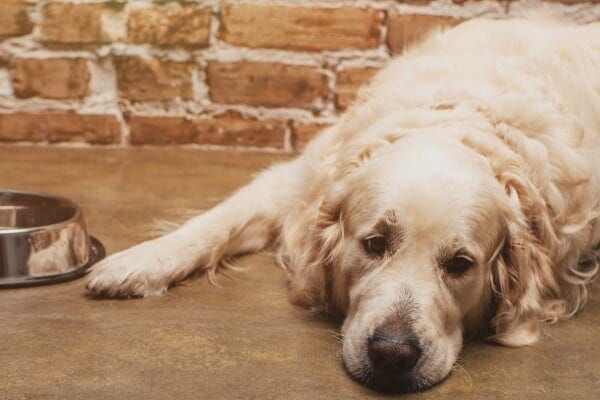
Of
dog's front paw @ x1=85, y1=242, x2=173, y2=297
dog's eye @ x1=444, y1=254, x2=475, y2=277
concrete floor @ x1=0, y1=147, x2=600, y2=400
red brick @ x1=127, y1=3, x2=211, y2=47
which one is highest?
red brick @ x1=127, y1=3, x2=211, y2=47

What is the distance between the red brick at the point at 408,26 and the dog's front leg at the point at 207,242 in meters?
0.86

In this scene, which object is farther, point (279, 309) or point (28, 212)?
point (28, 212)

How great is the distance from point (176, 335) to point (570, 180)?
892 mm

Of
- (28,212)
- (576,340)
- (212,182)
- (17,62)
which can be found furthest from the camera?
(17,62)

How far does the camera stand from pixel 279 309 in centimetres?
165

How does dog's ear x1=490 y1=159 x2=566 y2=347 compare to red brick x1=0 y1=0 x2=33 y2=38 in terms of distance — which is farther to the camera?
red brick x1=0 y1=0 x2=33 y2=38

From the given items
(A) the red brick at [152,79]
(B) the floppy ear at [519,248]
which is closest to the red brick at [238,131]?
(A) the red brick at [152,79]

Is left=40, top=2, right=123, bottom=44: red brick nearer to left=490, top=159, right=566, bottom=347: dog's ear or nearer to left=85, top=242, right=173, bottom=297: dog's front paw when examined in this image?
left=85, top=242, right=173, bottom=297: dog's front paw

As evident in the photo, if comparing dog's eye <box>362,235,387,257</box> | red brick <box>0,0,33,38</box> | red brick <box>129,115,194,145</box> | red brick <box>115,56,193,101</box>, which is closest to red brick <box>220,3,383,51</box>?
red brick <box>115,56,193,101</box>

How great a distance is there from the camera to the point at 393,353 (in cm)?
133

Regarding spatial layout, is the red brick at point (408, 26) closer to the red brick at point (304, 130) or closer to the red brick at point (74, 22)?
the red brick at point (304, 130)

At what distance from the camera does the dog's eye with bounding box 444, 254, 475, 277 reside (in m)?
1.46

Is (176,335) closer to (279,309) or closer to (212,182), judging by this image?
(279,309)

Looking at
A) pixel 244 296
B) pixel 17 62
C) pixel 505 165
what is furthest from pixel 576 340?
pixel 17 62
